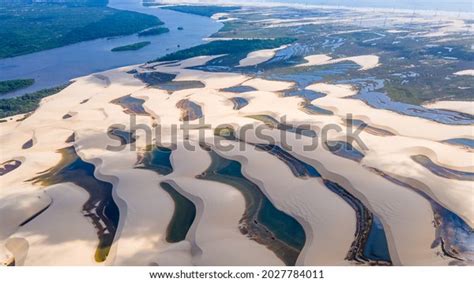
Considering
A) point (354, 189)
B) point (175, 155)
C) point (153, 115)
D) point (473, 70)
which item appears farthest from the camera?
point (473, 70)

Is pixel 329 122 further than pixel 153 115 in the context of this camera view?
No

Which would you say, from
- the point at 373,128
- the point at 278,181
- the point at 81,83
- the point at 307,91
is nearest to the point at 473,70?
the point at 307,91

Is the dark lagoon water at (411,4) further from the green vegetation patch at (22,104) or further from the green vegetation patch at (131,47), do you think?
the green vegetation patch at (22,104)

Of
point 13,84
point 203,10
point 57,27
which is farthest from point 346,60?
point 203,10

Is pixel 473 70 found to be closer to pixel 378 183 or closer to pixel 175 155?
pixel 378 183

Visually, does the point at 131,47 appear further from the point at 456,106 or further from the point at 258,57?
the point at 456,106

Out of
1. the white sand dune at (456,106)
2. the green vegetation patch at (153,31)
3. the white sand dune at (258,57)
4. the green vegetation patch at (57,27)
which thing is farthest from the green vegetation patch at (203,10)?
the white sand dune at (456,106)

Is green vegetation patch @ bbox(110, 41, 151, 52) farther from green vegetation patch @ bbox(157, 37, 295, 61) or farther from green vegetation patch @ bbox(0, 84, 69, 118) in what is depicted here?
green vegetation patch @ bbox(0, 84, 69, 118)
